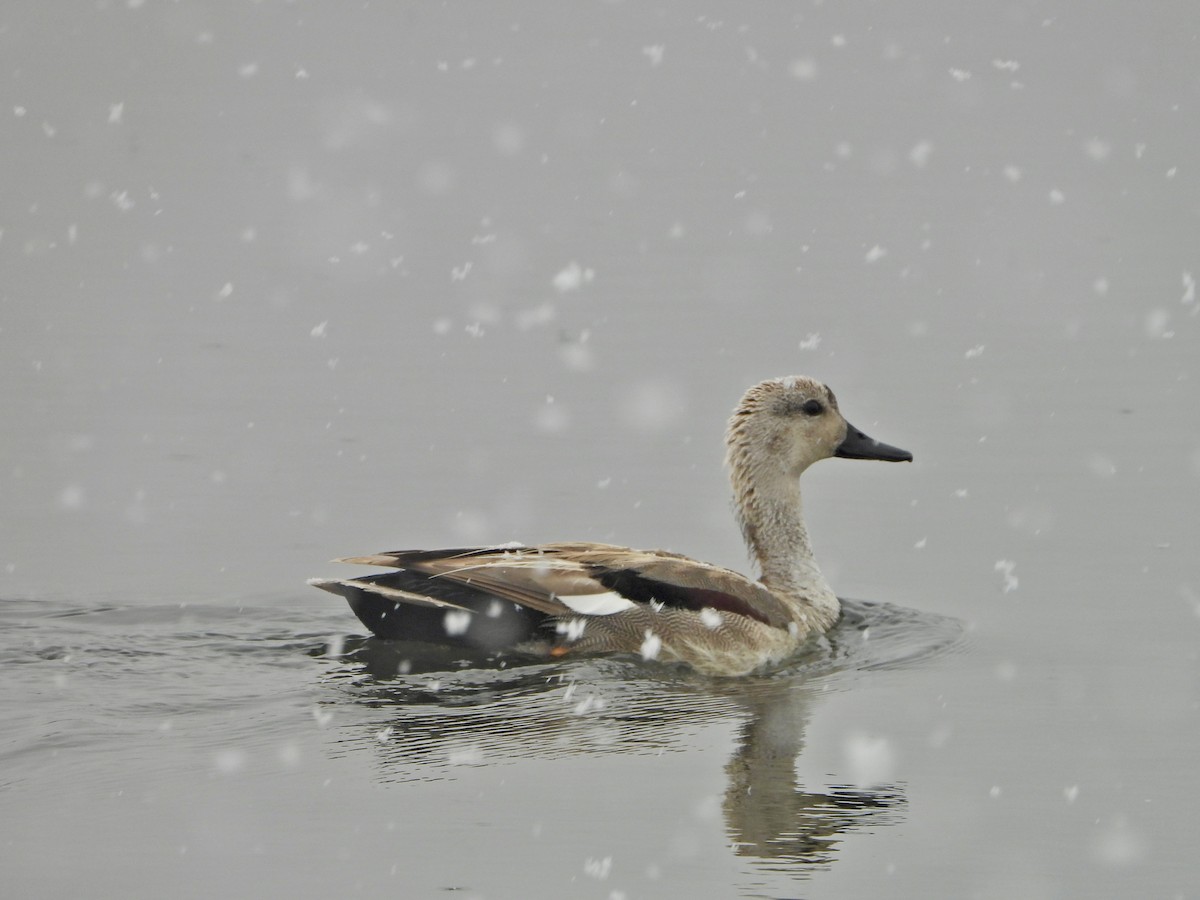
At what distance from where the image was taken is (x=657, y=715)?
32.2ft

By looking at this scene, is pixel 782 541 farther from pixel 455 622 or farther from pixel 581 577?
pixel 455 622

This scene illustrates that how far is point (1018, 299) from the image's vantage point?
18.2 metres

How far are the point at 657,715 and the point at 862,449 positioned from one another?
3.20 metres

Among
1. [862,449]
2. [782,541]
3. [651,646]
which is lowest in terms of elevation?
[651,646]

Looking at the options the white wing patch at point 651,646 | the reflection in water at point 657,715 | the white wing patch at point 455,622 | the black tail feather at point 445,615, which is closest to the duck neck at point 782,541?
the reflection in water at point 657,715

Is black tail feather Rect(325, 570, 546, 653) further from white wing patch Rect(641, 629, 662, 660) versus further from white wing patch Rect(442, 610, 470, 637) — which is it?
white wing patch Rect(641, 629, 662, 660)

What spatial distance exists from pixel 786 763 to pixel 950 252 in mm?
11699

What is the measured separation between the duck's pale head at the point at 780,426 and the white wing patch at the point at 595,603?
1674mm

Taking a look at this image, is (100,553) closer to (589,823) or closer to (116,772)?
(116,772)

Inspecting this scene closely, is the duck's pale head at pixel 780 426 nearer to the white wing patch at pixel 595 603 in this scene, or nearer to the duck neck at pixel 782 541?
the duck neck at pixel 782 541

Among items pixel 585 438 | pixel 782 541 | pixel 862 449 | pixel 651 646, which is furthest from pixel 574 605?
pixel 585 438

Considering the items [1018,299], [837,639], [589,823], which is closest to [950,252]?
[1018,299]

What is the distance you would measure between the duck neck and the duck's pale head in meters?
0.12

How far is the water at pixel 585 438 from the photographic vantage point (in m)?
8.27
